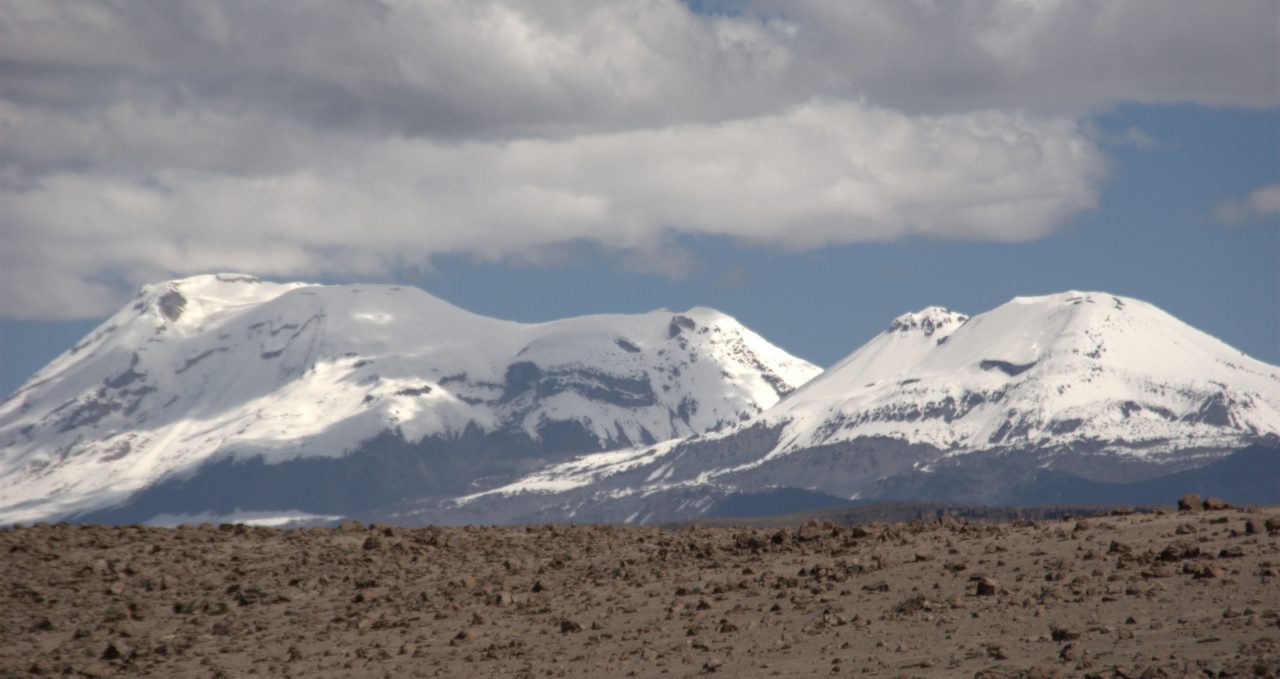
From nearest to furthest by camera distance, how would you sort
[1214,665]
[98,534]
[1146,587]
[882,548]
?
[1214,665], [1146,587], [882,548], [98,534]

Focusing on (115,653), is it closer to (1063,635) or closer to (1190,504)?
(1063,635)

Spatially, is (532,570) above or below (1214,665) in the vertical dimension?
above

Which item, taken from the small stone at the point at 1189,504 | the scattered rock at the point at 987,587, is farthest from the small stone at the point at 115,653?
the small stone at the point at 1189,504

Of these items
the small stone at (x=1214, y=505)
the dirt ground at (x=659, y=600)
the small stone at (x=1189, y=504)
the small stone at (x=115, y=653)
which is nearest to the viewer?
the dirt ground at (x=659, y=600)

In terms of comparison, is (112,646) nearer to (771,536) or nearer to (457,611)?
(457,611)

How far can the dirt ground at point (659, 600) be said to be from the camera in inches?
1380

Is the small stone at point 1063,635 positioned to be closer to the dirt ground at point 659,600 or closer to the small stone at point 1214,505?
the dirt ground at point 659,600

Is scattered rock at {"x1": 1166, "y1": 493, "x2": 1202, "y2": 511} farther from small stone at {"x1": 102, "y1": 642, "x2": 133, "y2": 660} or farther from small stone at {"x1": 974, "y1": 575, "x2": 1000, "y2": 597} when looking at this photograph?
small stone at {"x1": 102, "y1": 642, "x2": 133, "y2": 660}

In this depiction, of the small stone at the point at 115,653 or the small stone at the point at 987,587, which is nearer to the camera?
the small stone at the point at 987,587

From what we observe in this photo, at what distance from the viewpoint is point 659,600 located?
138 feet

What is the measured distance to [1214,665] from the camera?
3131 cm

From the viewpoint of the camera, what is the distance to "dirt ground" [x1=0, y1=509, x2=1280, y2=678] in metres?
35.1

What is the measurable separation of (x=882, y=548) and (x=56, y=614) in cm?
2125

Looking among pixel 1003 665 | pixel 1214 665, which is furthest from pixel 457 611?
pixel 1214 665
